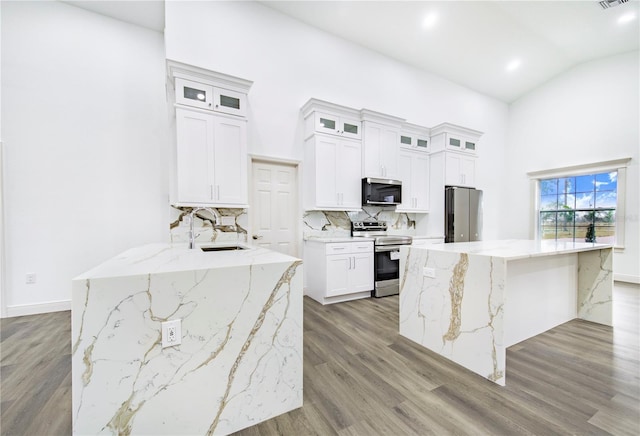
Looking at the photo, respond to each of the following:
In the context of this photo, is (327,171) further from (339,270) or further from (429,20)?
(429,20)

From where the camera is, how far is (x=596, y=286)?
9.39 ft

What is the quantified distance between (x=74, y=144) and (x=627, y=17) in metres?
8.31

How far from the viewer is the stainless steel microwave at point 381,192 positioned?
13.3ft

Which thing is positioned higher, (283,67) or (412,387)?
(283,67)

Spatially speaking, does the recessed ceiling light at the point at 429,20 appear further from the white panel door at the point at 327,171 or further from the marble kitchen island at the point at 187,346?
the marble kitchen island at the point at 187,346

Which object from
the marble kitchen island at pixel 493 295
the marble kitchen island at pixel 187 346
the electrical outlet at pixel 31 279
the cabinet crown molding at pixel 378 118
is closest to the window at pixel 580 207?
the marble kitchen island at pixel 493 295

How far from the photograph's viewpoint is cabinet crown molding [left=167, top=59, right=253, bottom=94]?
281cm

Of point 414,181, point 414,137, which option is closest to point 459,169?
point 414,181

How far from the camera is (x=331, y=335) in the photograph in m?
2.53

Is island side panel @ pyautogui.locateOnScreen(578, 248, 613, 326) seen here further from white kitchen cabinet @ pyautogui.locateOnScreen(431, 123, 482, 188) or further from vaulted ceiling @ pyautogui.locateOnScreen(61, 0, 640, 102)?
vaulted ceiling @ pyautogui.locateOnScreen(61, 0, 640, 102)

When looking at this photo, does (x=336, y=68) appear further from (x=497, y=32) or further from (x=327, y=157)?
(x=497, y=32)

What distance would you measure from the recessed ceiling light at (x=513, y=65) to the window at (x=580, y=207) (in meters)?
2.62

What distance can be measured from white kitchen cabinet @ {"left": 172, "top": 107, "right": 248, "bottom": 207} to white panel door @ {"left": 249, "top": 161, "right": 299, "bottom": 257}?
52cm

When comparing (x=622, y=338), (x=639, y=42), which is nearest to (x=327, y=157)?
(x=622, y=338)
